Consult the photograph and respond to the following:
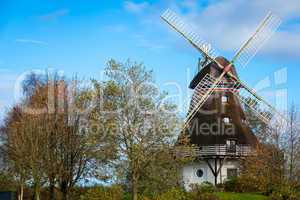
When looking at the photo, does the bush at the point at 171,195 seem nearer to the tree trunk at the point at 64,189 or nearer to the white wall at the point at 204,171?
the tree trunk at the point at 64,189

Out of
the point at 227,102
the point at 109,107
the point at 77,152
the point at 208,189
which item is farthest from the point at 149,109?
the point at 227,102

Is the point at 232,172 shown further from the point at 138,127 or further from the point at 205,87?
the point at 138,127

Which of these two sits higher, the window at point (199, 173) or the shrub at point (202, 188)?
the window at point (199, 173)

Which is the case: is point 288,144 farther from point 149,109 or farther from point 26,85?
point 26,85

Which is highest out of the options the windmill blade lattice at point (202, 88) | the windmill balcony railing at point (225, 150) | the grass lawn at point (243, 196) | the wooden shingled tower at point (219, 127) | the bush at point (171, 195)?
the windmill blade lattice at point (202, 88)

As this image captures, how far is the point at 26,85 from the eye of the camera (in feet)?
128

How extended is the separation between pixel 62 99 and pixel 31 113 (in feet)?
7.45


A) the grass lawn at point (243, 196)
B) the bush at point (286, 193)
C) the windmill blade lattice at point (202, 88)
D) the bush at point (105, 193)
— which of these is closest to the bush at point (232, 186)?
the grass lawn at point (243, 196)

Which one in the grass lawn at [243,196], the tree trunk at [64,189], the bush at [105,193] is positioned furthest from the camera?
the grass lawn at [243,196]

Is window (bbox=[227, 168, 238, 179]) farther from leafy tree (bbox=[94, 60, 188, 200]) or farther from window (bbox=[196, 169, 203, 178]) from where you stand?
leafy tree (bbox=[94, 60, 188, 200])

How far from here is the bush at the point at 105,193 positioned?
22.3 metres

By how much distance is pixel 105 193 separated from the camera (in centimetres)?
2241

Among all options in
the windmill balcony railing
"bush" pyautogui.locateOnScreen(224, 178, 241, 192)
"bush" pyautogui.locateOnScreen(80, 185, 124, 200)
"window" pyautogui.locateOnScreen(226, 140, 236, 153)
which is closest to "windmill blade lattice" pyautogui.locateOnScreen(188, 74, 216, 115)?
the windmill balcony railing

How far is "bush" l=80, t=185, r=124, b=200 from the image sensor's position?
73.1 feet
